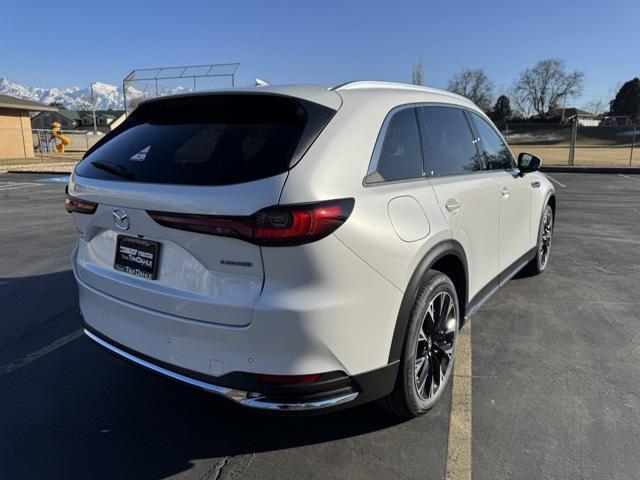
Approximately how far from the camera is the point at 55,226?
9000 millimetres

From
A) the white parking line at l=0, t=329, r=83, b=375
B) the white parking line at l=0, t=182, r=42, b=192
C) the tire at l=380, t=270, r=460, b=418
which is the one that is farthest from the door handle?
the white parking line at l=0, t=182, r=42, b=192

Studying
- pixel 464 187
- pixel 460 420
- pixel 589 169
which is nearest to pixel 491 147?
pixel 464 187

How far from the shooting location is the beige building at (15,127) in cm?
2989

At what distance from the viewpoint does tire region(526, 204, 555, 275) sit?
17.3ft

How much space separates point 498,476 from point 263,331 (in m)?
1.35

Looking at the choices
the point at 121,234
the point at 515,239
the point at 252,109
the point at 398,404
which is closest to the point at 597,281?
the point at 515,239

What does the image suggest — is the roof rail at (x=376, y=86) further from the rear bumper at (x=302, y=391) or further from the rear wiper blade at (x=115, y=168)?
the rear bumper at (x=302, y=391)

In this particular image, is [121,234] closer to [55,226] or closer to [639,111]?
[55,226]

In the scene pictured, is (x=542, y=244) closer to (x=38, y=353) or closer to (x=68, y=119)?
(x=38, y=353)

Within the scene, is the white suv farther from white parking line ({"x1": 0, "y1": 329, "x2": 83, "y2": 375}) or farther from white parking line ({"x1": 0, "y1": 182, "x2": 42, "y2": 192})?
white parking line ({"x1": 0, "y1": 182, "x2": 42, "y2": 192})

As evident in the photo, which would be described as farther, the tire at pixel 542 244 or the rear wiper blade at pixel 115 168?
the tire at pixel 542 244

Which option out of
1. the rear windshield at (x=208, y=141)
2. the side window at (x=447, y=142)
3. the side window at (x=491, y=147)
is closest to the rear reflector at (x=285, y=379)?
the rear windshield at (x=208, y=141)

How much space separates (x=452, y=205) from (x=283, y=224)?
4.47 ft

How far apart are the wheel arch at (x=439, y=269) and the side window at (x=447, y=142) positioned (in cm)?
49
